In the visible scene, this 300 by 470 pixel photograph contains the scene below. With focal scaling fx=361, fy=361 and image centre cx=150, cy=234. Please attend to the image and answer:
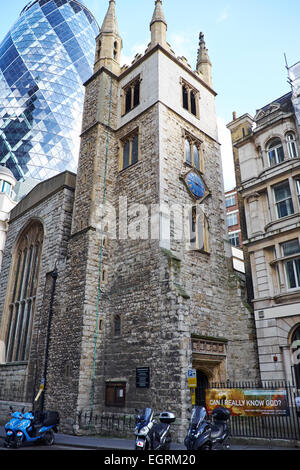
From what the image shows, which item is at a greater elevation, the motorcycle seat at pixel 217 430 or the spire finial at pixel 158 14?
the spire finial at pixel 158 14

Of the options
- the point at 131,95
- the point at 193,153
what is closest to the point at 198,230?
the point at 193,153

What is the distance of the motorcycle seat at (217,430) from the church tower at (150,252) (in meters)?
3.60

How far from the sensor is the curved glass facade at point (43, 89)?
54062 millimetres

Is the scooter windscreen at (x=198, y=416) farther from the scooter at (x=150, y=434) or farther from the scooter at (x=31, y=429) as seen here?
the scooter at (x=31, y=429)

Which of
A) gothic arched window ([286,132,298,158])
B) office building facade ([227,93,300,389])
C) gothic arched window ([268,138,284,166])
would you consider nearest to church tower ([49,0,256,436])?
office building facade ([227,93,300,389])

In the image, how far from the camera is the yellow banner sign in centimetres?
970

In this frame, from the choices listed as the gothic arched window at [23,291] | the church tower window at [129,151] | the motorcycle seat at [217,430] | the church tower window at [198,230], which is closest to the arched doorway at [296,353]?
the church tower window at [198,230]

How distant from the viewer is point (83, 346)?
14.5 metres

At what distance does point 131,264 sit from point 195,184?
5.81m

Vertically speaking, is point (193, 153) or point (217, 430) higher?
point (193, 153)

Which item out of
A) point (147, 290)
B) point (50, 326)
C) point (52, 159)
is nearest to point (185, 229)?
point (147, 290)

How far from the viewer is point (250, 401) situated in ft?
33.8

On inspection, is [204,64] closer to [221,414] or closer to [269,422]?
[269,422]

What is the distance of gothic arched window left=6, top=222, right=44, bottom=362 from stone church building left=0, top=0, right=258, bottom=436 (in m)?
0.08
